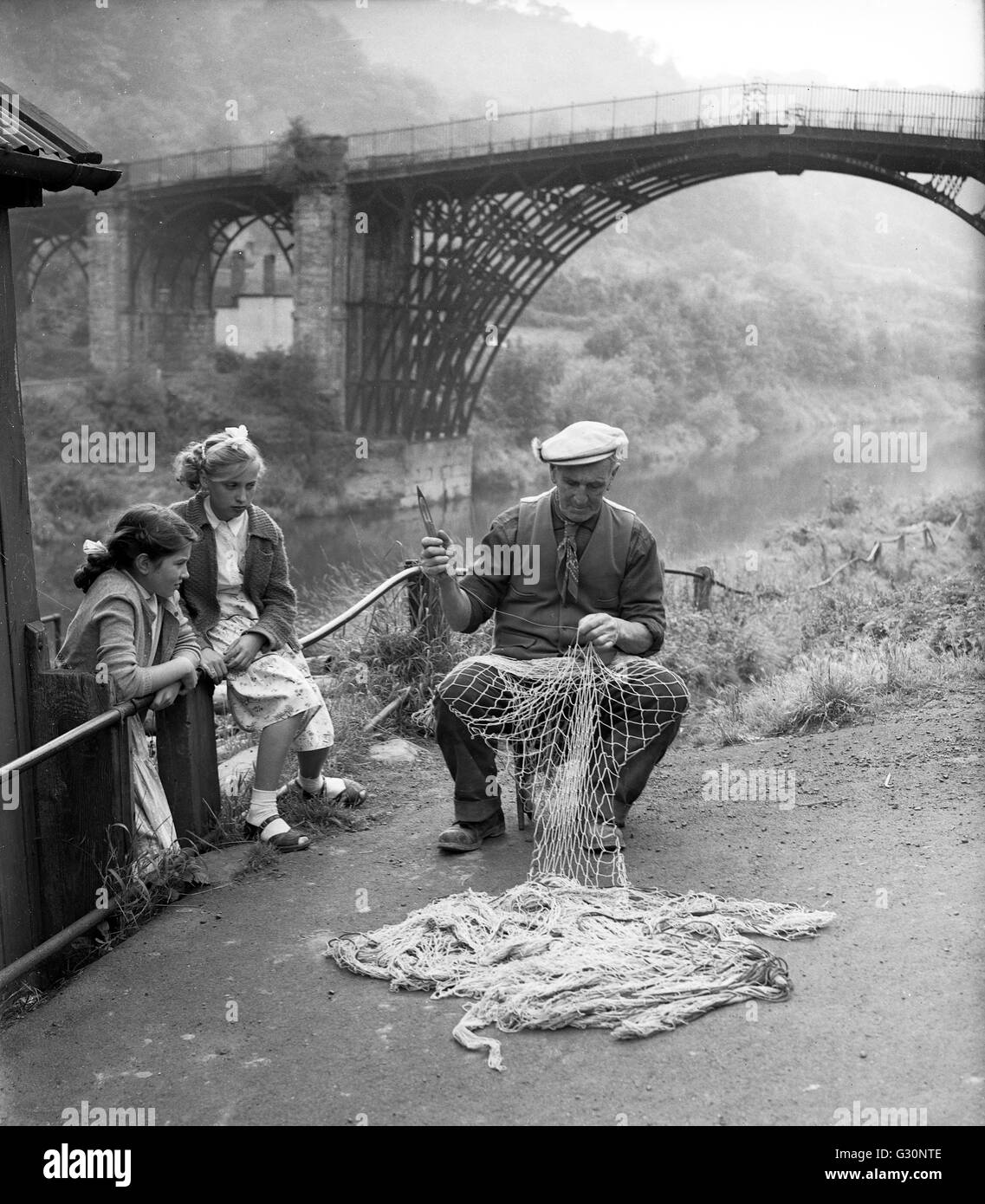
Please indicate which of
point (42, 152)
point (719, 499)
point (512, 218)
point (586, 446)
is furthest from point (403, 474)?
point (42, 152)

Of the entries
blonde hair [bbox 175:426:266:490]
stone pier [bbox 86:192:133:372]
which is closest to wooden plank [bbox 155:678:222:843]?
blonde hair [bbox 175:426:266:490]

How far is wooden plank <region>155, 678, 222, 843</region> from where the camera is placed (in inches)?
173

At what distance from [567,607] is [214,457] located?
4.36 ft

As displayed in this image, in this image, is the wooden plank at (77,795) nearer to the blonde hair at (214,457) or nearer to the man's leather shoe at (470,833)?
the blonde hair at (214,457)

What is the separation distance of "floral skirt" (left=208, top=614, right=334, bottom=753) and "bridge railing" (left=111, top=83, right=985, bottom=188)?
→ 609 cm

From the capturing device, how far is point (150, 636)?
4.18m

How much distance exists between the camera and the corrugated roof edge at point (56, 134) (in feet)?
12.5

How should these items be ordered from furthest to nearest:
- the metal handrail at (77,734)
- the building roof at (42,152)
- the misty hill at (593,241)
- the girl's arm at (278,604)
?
the misty hill at (593,241) → the girl's arm at (278,604) → the building roof at (42,152) → the metal handrail at (77,734)

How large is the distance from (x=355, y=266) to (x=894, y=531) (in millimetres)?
21180

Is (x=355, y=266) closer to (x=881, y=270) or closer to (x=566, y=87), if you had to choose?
(x=881, y=270)

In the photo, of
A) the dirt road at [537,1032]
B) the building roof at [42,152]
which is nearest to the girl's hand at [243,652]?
the dirt road at [537,1032]

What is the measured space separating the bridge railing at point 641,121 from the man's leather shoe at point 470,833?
6.06 metres

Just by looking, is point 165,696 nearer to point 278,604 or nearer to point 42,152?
point 278,604

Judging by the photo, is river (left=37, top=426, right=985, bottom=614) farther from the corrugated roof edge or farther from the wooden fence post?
the corrugated roof edge
